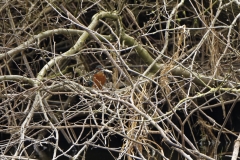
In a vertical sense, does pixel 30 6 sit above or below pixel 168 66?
below

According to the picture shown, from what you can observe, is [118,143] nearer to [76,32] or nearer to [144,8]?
[144,8]

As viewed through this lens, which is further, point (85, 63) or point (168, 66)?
point (85, 63)

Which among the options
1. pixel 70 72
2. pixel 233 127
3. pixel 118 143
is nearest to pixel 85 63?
pixel 70 72

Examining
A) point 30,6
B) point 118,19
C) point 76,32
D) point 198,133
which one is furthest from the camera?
point 198,133

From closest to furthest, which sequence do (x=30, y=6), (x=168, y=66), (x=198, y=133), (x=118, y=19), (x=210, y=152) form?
(x=168, y=66) → (x=118, y=19) → (x=30, y=6) → (x=210, y=152) → (x=198, y=133)

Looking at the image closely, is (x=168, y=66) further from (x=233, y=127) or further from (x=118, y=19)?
(x=233, y=127)

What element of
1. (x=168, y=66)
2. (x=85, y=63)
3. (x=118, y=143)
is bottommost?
(x=118, y=143)

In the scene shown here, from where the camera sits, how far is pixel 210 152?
29.7 ft

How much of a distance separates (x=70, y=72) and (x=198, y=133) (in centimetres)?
328

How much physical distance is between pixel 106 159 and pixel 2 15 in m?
2.75

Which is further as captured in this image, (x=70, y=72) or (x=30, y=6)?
(x=30, y=6)

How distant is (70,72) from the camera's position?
7621mm

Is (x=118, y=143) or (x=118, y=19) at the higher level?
(x=118, y=19)

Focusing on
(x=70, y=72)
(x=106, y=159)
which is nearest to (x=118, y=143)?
(x=106, y=159)
